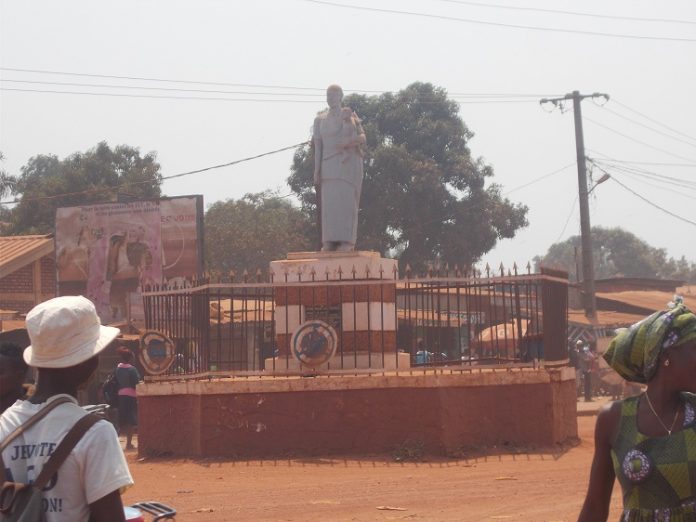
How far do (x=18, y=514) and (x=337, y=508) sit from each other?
672 centimetres

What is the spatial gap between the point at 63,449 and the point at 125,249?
2648cm

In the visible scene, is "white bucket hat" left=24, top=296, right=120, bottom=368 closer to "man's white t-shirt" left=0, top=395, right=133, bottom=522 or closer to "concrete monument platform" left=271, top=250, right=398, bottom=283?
"man's white t-shirt" left=0, top=395, right=133, bottom=522

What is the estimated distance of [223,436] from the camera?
12.9 m

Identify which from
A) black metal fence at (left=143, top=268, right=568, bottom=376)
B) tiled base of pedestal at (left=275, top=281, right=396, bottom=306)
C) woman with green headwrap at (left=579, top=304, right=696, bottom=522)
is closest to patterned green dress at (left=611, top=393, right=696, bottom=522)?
woman with green headwrap at (left=579, top=304, right=696, bottom=522)

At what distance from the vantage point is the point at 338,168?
1512 centimetres

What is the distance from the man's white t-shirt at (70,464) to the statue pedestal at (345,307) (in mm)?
10415

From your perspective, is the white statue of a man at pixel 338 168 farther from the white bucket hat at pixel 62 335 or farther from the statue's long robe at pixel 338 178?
the white bucket hat at pixel 62 335

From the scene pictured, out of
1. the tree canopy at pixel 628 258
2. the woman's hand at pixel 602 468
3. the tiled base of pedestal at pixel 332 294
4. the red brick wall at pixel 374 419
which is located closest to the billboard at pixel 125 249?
the tiled base of pedestal at pixel 332 294

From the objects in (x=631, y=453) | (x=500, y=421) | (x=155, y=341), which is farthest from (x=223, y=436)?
(x=631, y=453)

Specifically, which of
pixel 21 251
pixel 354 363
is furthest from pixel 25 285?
pixel 354 363

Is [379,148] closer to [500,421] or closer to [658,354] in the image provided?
[500,421]

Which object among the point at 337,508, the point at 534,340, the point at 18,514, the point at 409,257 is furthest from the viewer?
the point at 409,257

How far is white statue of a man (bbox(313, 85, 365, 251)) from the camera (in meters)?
15.0

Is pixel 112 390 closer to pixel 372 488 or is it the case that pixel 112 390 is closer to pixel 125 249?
pixel 372 488
